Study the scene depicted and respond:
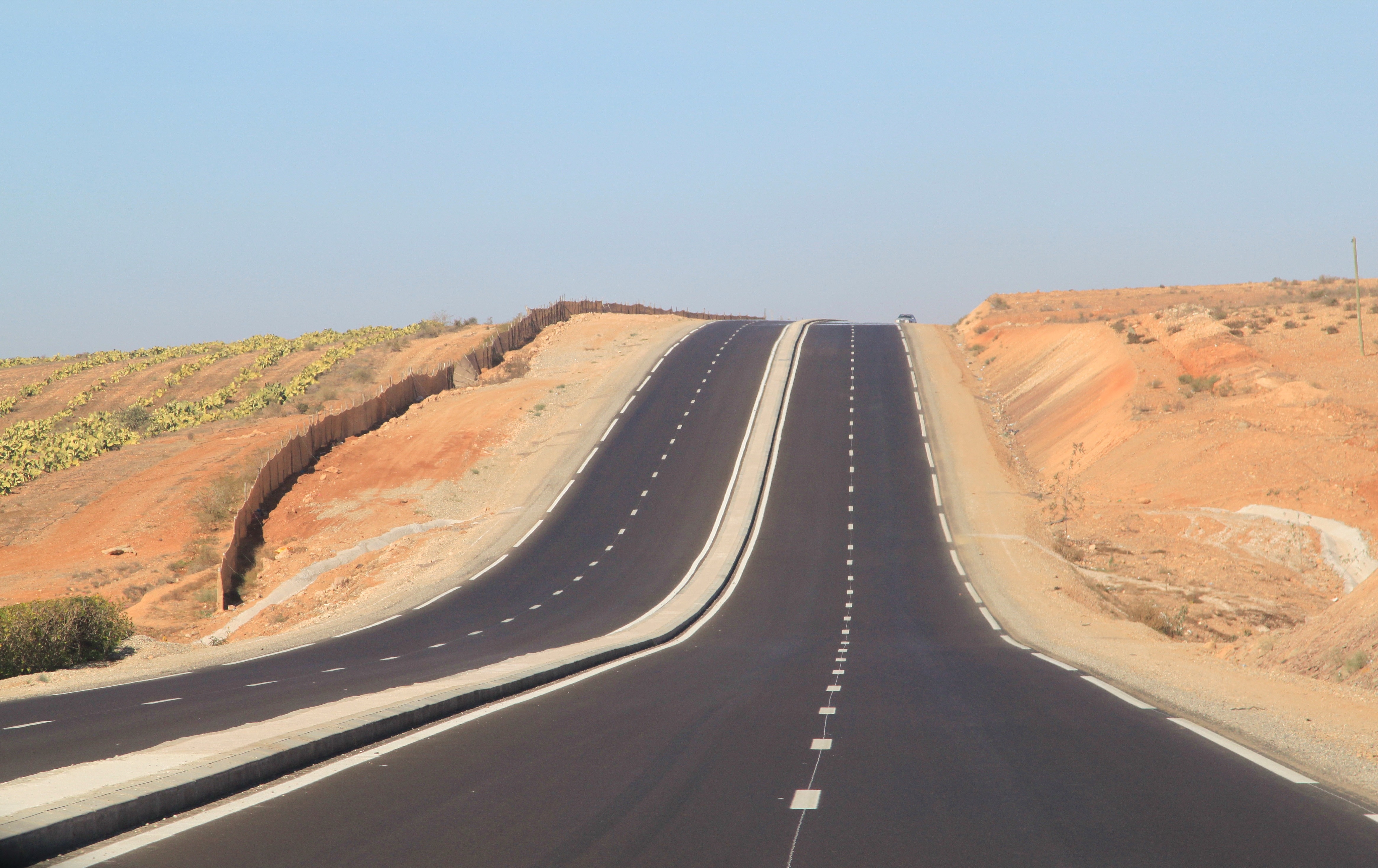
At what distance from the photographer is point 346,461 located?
4625 centimetres

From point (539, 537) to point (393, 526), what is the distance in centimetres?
667

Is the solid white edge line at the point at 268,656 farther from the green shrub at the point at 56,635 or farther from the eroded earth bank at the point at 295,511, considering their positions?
the green shrub at the point at 56,635

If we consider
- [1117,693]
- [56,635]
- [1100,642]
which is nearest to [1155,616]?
[1100,642]

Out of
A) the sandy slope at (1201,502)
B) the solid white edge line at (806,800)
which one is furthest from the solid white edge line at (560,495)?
the solid white edge line at (806,800)

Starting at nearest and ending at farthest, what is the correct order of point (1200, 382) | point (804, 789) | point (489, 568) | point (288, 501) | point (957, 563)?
point (804, 789) → point (957, 563) → point (489, 568) → point (288, 501) → point (1200, 382)

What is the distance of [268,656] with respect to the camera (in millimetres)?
20500

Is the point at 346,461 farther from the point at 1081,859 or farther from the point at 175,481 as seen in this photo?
the point at 1081,859

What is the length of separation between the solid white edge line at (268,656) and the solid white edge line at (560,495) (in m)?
17.8

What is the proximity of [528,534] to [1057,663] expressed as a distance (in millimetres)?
24321

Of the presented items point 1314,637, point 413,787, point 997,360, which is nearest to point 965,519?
point 1314,637

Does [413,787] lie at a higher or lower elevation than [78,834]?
lower

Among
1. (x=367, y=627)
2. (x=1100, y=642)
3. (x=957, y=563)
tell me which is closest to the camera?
(x=1100, y=642)

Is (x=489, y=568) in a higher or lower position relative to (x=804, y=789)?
lower

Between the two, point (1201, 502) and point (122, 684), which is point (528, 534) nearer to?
point (122, 684)
